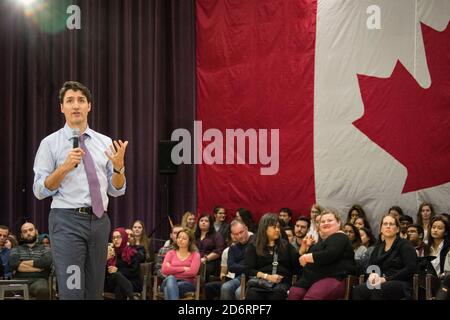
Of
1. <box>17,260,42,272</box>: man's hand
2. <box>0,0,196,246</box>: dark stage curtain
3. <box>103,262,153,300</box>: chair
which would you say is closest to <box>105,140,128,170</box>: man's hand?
<box>103,262,153,300</box>: chair

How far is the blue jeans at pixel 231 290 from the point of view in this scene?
7.61 meters

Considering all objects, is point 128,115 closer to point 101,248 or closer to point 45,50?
point 45,50

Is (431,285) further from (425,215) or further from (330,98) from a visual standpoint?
(330,98)

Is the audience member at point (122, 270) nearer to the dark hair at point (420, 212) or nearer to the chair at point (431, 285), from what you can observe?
the chair at point (431, 285)

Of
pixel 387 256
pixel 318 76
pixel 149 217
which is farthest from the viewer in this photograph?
pixel 149 217

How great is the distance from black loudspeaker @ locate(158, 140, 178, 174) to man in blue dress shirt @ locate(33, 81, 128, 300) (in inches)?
261

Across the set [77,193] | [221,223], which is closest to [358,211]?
[221,223]

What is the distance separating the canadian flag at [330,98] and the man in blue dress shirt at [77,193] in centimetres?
648

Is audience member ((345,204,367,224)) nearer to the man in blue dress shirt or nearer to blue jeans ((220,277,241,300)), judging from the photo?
blue jeans ((220,277,241,300))

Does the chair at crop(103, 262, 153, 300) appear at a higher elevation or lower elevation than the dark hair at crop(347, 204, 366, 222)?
lower

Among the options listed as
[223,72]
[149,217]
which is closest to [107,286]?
[149,217]

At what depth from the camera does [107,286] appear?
8219 mm

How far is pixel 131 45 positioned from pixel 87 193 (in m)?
7.99

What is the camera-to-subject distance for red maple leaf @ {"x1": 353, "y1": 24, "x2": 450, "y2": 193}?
30.5ft
